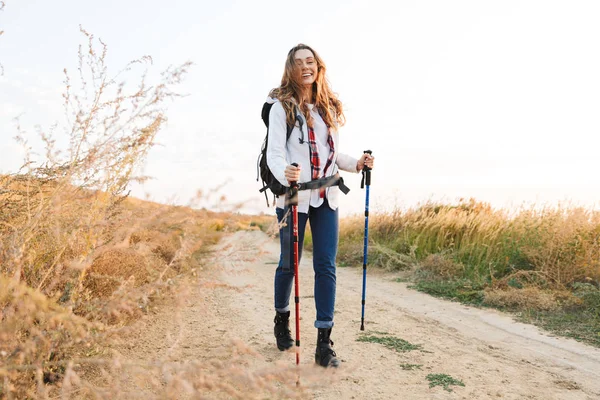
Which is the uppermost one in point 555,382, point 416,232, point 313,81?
point 313,81

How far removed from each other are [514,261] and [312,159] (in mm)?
5898

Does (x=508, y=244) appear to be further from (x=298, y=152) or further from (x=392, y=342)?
(x=298, y=152)

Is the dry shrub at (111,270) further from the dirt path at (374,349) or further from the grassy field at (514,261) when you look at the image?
the grassy field at (514,261)

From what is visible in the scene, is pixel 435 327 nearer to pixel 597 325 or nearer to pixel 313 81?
pixel 597 325

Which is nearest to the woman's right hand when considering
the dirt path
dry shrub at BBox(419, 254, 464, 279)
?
the dirt path

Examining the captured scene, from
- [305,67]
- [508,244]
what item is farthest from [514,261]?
[305,67]

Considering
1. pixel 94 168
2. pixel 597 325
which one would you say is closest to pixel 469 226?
pixel 597 325

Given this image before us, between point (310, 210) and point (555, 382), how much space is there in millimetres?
2368

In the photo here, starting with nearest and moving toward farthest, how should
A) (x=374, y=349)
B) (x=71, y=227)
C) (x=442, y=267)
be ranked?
(x=71, y=227)
(x=374, y=349)
(x=442, y=267)

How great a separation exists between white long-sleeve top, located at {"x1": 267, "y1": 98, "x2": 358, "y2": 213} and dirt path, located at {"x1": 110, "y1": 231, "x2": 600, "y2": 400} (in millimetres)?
572

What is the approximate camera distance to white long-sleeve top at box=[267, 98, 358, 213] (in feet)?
13.9

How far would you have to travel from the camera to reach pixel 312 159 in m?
4.36

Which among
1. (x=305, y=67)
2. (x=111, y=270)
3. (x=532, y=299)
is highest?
(x=305, y=67)

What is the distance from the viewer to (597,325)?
6.13 meters
